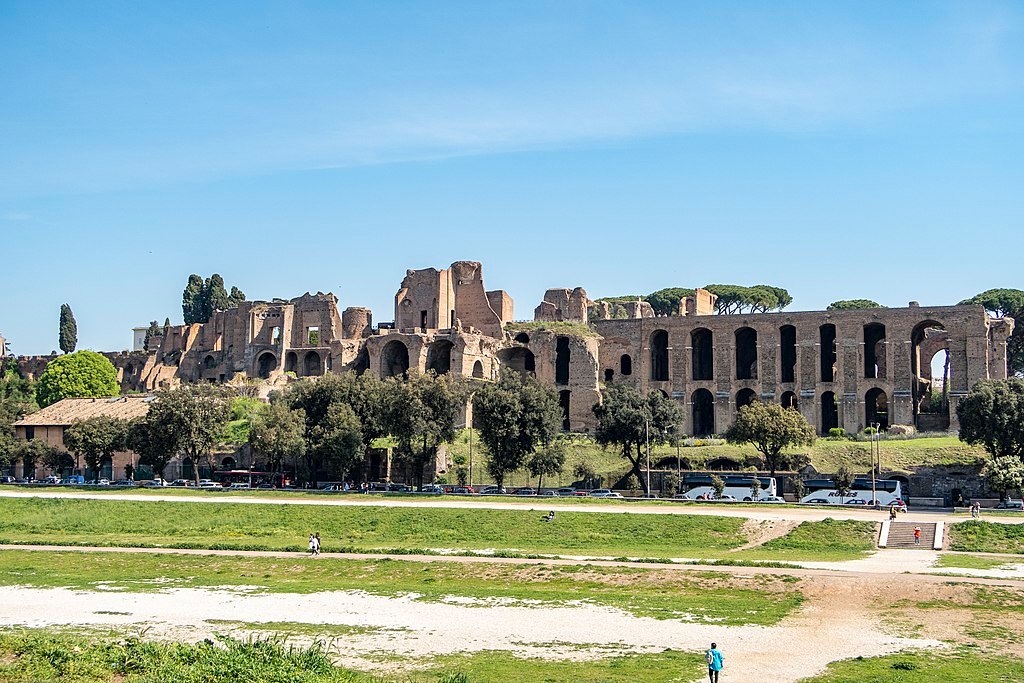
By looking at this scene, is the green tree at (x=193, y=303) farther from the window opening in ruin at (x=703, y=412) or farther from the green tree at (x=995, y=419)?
the green tree at (x=995, y=419)

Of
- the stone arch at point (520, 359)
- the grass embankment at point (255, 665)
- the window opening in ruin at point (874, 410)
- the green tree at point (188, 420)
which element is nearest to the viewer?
the grass embankment at point (255, 665)

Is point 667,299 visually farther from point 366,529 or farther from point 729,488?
point 366,529

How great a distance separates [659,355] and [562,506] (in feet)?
116

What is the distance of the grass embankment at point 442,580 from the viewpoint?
30.5 metres

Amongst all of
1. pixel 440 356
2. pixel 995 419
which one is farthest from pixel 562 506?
pixel 440 356

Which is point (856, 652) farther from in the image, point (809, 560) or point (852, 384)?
point (852, 384)

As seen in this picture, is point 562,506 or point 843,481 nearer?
point 562,506

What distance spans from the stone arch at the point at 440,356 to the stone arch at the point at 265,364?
17.0m

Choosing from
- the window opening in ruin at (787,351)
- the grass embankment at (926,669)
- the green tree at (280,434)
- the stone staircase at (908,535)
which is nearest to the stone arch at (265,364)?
the green tree at (280,434)

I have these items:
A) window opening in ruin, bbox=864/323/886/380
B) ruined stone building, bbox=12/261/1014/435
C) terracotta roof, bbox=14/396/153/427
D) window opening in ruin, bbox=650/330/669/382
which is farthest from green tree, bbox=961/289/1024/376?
terracotta roof, bbox=14/396/153/427

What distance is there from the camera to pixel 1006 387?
52.2 m

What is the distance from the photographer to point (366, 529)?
44750mm

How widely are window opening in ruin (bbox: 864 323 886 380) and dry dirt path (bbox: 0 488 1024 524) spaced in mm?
29370

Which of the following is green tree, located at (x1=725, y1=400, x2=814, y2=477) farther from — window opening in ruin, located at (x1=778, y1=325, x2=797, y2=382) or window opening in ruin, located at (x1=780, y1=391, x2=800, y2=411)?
window opening in ruin, located at (x1=778, y1=325, x2=797, y2=382)
